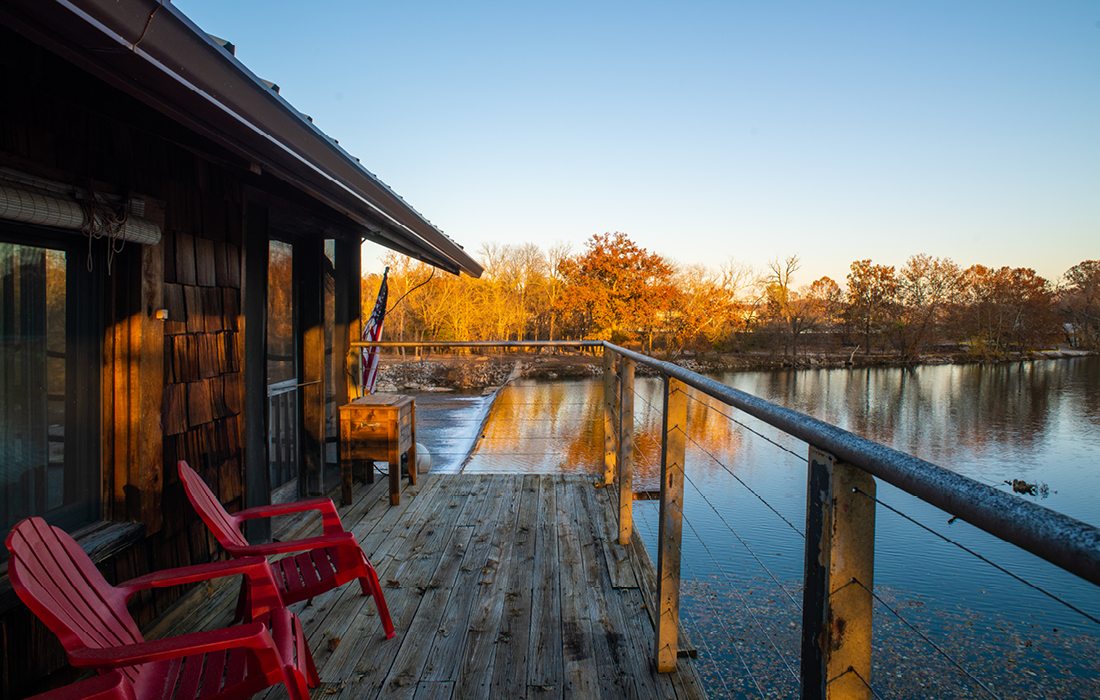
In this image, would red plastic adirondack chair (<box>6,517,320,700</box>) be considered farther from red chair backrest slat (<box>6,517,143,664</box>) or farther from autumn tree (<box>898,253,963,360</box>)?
autumn tree (<box>898,253,963,360</box>)

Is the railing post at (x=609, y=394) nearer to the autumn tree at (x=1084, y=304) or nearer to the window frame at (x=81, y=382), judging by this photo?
the window frame at (x=81, y=382)

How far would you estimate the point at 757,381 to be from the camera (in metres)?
20.2

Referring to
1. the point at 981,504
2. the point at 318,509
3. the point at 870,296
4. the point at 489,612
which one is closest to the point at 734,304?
the point at 870,296

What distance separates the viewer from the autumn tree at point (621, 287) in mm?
22625

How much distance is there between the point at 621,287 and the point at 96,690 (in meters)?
22.1

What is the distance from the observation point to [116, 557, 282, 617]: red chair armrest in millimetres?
1751

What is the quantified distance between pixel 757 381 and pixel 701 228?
11498 mm

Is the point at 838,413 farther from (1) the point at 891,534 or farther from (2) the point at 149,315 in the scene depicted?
(2) the point at 149,315

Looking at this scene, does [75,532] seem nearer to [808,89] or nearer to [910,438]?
[910,438]

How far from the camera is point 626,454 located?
10.6ft

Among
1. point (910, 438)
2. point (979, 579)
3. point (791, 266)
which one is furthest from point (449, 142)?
point (791, 266)

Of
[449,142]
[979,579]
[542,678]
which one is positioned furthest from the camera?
[449,142]

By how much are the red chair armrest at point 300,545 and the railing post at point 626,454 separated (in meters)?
1.39

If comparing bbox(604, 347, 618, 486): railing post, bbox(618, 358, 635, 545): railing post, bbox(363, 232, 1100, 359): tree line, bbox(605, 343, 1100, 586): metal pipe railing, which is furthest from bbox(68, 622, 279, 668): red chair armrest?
bbox(363, 232, 1100, 359): tree line
